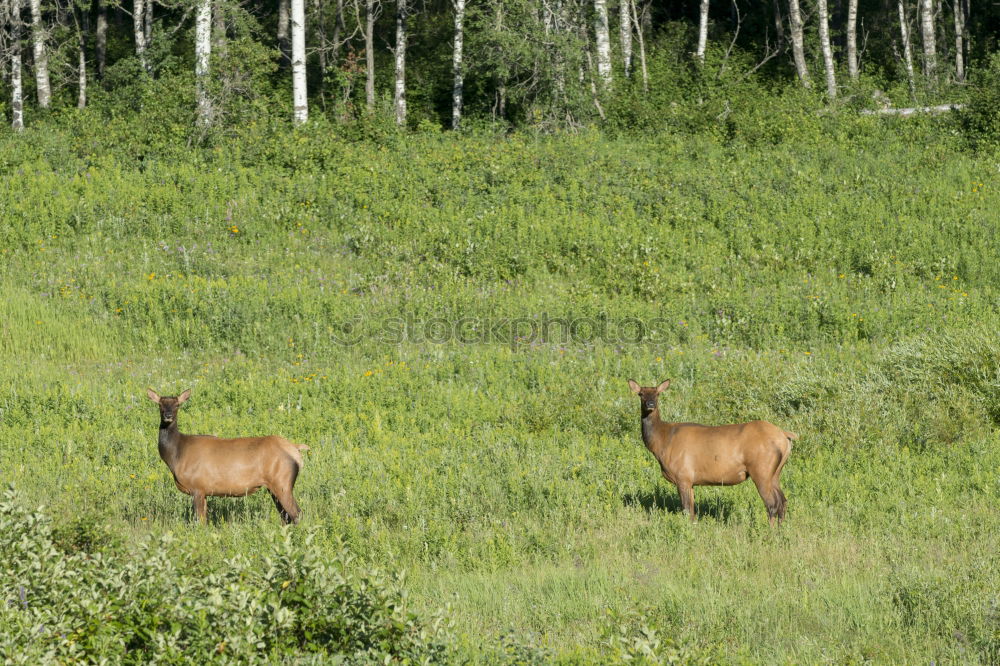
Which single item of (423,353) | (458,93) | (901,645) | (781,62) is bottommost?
(901,645)

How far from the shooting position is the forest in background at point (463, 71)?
28172mm

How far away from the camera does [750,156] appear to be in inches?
1042

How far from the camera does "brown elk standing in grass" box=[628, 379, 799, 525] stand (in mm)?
9516

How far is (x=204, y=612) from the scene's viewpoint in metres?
5.86

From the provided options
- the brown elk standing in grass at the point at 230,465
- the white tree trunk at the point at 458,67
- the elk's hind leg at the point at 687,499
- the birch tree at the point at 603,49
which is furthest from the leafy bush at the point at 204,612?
the white tree trunk at the point at 458,67

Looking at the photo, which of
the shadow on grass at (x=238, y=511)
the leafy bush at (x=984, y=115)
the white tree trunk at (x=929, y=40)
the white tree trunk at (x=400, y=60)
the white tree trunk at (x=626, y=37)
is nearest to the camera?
the shadow on grass at (x=238, y=511)

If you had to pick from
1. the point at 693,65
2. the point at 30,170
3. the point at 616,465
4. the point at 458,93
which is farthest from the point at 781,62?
the point at 616,465

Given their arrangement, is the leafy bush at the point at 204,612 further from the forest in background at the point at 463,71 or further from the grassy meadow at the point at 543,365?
the forest in background at the point at 463,71

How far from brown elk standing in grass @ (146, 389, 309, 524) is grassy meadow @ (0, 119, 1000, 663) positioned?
0.44 metres

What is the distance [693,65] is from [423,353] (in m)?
21.2

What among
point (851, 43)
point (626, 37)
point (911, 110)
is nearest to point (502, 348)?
point (911, 110)

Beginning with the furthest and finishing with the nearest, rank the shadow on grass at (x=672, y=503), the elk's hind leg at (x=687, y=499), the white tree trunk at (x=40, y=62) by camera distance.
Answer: the white tree trunk at (x=40, y=62), the shadow on grass at (x=672, y=503), the elk's hind leg at (x=687, y=499)

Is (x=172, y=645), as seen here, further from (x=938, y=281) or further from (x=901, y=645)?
(x=938, y=281)

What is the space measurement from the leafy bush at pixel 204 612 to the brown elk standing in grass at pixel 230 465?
2.38 meters
